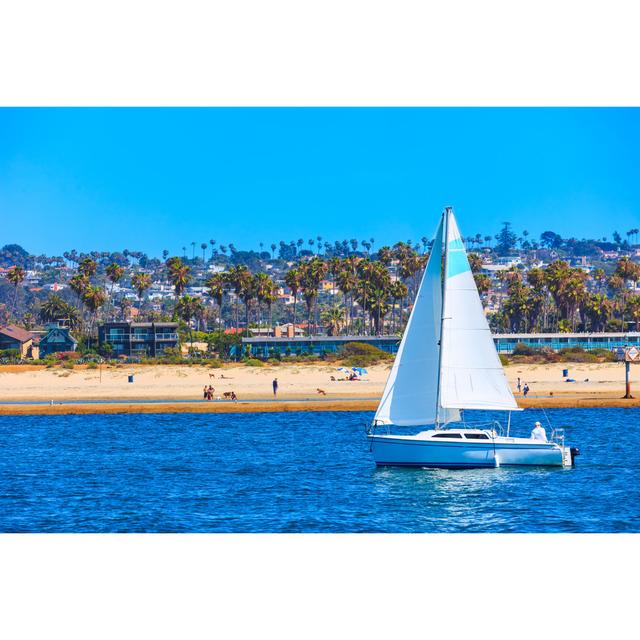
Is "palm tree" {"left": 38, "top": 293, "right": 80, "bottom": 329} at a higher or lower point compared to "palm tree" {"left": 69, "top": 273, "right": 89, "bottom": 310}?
lower

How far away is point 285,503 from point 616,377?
6556 cm

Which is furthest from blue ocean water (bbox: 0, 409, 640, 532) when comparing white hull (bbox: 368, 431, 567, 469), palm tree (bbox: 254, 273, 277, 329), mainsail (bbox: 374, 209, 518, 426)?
palm tree (bbox: 254, 273, 277, 329)

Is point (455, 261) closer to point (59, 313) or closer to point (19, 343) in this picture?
point (19, 343)

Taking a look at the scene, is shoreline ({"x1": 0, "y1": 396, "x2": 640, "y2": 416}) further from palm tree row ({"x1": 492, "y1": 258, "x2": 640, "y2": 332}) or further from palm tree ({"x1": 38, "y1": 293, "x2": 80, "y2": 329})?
palm tree ({"x1": 38, "y1": 293, "x2": 80, "y2": 329})

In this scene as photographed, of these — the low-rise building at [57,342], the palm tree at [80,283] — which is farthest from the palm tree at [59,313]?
the low-rise building at [57,342]

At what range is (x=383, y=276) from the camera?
153 meters

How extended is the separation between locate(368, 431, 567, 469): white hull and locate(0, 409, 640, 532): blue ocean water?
0.44 metres

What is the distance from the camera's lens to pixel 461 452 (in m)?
45.1

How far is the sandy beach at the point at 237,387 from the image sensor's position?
7594 cm

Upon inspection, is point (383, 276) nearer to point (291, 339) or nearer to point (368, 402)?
point (291, 339)

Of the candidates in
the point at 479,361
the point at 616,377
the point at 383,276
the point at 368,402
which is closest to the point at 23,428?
the point at 368,402

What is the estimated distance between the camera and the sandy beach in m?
75.9

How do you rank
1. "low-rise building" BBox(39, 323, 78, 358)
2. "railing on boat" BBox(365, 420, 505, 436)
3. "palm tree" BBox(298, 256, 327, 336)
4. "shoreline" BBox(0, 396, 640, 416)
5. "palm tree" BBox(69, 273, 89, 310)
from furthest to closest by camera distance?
"palm tree" BBox(298, 256, 327, 336) → "palm tree" BBox(69, 273, 89, 310) → "low-rise building" BBox(39, 323, 78, 358) → "shoreline" BBox(0, 396, 640, 416) → "railing on boat" BBox(365, 420, 505, 436)

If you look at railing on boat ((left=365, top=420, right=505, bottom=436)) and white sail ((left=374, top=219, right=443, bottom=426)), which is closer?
white sail ((left=374, top=219, right=443, bottom=426))
